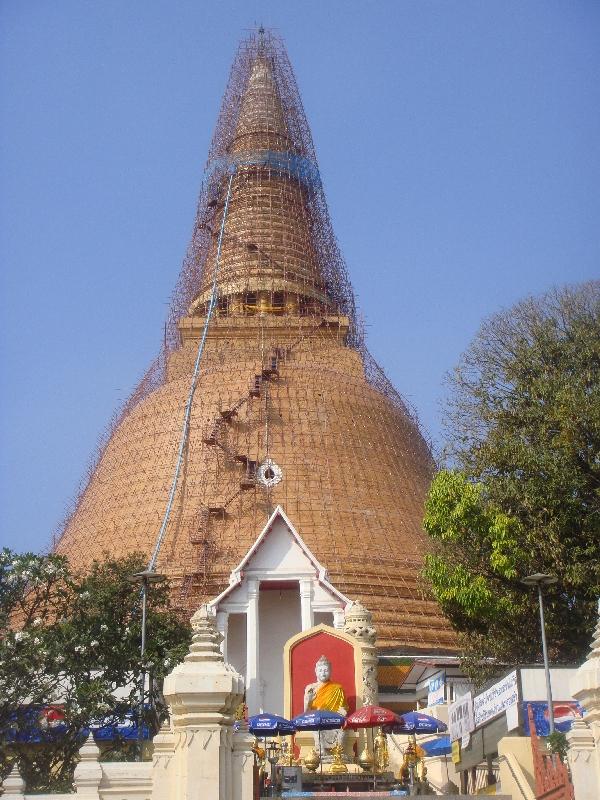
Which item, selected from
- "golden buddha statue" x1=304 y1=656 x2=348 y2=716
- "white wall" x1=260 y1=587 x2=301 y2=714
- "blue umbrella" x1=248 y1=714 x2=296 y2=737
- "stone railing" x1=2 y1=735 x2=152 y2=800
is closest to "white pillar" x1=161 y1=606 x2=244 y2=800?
"stone railing" x1=2 y1=735 x2=152 y2=800

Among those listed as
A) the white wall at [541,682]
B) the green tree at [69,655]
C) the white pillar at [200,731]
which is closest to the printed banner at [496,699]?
the white wall at [541,682]

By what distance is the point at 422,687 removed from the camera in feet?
96.8

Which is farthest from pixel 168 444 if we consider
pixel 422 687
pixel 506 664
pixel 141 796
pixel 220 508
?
pixel 141 796

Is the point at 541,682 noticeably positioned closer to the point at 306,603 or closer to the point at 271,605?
the point at 306,603

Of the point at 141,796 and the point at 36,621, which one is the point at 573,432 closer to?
the point at 36,621

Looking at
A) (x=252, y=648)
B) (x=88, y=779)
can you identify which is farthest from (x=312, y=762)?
(x=88, y=779)

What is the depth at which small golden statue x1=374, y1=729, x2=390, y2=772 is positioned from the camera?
2293cm

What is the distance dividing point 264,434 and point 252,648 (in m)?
9.57

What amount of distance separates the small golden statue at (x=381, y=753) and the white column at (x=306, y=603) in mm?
4922

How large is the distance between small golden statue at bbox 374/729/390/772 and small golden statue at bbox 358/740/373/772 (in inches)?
6.5

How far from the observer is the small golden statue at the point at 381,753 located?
75.2 feet

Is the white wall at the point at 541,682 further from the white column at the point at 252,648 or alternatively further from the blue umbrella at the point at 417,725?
the white column at the point at 252,648

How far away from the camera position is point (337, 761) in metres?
21.8

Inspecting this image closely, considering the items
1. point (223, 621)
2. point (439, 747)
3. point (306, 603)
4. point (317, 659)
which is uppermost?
point (306, 603)
